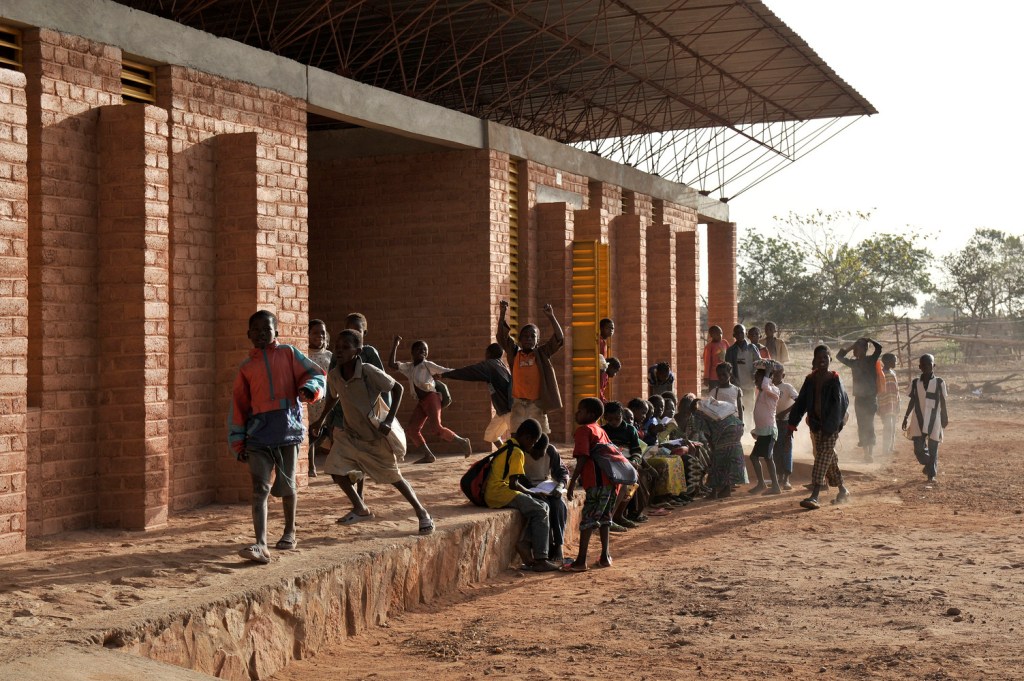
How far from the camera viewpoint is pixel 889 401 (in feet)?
54.3

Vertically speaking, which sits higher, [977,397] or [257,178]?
[257,178]

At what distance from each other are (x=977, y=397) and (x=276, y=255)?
23377 mm

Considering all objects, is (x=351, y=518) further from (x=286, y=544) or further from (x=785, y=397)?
(x=785, y=397)

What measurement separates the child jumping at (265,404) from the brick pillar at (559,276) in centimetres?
823

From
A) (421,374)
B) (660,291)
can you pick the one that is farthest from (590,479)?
(660,291)

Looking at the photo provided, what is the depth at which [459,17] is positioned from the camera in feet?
50.3

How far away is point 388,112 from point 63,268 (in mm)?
4837

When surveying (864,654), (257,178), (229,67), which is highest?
(229,67)

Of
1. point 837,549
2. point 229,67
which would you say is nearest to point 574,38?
point 229,67

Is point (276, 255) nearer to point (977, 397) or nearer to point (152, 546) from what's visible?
point (152, 546)

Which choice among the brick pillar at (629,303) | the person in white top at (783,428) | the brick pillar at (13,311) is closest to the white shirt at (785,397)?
the person in white top at (783,428)

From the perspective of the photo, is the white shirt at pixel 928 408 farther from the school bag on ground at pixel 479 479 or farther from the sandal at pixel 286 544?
the sandal at pixel 286 544

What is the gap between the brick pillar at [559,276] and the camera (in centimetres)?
1510

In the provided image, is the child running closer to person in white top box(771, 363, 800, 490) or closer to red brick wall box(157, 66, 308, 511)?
red brick wall box(157, 66, 308, 511)
